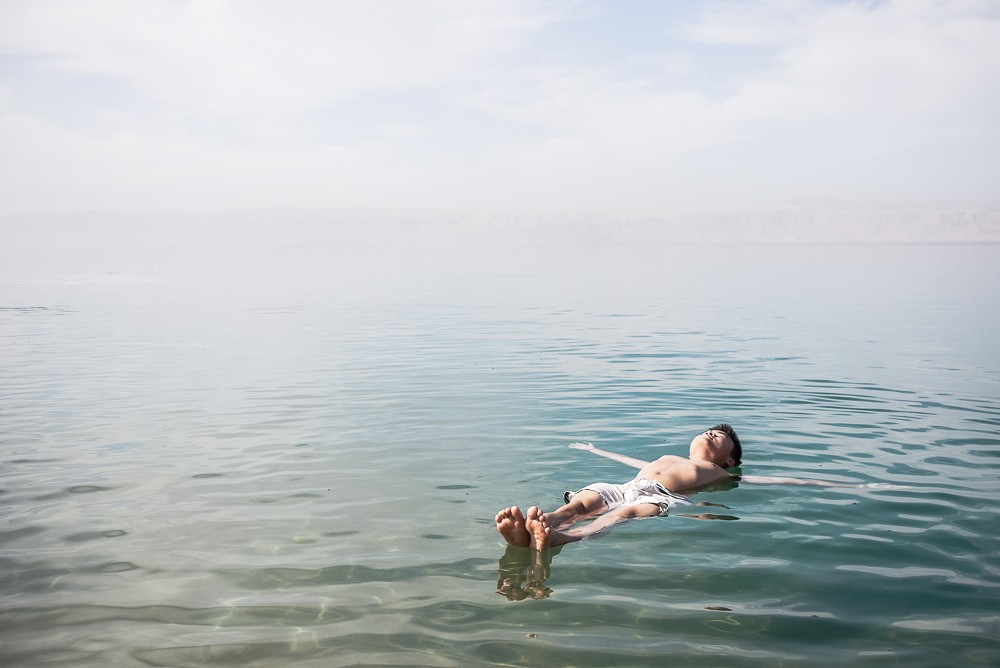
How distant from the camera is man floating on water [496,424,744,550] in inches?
261

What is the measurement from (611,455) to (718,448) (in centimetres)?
128

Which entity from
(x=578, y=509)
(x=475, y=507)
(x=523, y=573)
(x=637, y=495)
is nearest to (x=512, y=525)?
(x=523, y=573)

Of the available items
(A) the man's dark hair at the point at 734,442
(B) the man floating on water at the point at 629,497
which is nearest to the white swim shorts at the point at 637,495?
(B) the man floating on water at the point at 629,497

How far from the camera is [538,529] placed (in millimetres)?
6574

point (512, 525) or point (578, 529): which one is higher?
point (512, 525)

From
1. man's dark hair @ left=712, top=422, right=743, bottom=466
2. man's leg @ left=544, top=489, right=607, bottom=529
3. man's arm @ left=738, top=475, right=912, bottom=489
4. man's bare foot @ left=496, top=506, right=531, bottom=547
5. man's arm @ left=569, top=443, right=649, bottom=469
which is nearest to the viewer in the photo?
man's bare foot @ left=496, top=506, right=531, bottom=547

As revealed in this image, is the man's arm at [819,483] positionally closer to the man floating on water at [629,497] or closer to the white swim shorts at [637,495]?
the man floating on water at [629,497]

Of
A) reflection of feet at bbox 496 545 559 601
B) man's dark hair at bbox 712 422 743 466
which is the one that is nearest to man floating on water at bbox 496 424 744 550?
man's dark hair at bbox 712 422 743 466

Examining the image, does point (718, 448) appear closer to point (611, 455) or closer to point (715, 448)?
point (715, 448)

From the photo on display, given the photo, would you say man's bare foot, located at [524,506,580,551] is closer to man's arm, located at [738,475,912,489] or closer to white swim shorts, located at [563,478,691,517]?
white swim shorts, located at [563,478,691,517]

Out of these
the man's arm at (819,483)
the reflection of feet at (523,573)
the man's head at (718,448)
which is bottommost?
the reflection of feet at (523,573)

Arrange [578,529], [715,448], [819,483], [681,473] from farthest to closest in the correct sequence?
[715,448]
[819,483]
[681,473]
[578,529]

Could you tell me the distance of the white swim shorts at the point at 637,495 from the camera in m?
7.93

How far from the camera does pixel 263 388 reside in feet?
50.8
